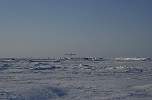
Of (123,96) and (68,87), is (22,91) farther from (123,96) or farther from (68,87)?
(123,96)

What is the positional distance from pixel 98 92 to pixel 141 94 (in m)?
2.80

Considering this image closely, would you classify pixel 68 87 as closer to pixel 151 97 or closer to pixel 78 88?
pixel 78 88

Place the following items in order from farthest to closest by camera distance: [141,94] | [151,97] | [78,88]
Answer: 1. [78,88]
2. [141,94]
3. [151,97]

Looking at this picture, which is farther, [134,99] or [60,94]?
[60,94]

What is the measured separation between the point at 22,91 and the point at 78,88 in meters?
4.55

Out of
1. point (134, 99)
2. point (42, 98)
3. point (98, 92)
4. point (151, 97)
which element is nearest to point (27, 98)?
point (42, 98)

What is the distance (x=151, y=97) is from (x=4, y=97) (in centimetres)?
859

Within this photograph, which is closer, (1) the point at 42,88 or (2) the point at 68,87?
(1) the point at 42,88

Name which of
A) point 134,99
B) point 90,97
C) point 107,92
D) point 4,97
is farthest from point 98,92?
point 4,97

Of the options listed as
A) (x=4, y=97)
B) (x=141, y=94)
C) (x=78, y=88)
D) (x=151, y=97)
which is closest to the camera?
(x=4, y=97)

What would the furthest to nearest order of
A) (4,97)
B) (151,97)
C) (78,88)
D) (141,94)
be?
(78,88), (141,94), (151,97), (4,97)

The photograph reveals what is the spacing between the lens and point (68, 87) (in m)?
21.2

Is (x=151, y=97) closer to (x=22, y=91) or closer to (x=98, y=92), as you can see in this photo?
(x=98, y=92)

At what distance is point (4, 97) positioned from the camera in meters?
16.1
